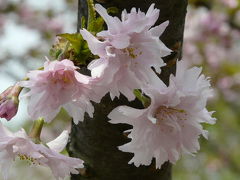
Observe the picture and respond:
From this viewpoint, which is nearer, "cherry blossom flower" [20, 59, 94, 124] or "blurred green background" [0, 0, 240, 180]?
"cherry blossom flower" [20, 59, 94, 124]

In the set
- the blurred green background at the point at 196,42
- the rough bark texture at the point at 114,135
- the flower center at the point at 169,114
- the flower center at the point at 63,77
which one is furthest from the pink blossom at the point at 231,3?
the flower center at the point at 63,77

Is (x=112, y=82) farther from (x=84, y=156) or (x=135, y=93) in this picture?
(x=84, y=156)

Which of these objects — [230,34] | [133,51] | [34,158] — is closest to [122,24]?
[133,51]

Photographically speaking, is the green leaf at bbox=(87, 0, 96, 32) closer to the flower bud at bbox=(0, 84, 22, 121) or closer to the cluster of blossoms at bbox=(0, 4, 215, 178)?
the cluster of blossoms at bbox=(0, 4, 215, 178)

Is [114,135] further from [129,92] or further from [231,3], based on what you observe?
[231,3]

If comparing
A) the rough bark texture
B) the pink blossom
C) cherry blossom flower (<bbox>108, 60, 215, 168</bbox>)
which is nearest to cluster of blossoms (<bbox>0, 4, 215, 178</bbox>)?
cherry blossom flower (<bbox>108, 60, 215, 168</bbox>)

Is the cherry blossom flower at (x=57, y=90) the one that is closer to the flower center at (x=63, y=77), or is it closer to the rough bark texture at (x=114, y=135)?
the flower center at (x=63, y=77)

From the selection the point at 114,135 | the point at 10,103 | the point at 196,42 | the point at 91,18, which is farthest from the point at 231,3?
the point at 10,103
